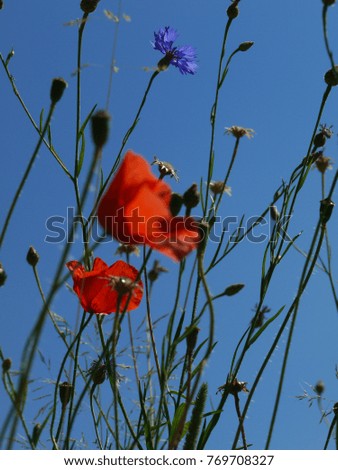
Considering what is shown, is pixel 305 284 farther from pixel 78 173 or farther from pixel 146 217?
pixel 78 173

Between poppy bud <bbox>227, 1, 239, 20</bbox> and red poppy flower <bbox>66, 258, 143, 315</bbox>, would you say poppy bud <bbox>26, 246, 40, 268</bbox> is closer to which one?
red poppy flower <bbox>66, 258, 143, 315</bbox>

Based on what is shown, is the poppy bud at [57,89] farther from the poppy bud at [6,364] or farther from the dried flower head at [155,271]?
the dried flower head at [155,271]

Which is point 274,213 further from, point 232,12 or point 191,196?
point 232,12

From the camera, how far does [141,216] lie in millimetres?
738

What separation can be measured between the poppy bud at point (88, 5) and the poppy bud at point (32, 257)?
58cm

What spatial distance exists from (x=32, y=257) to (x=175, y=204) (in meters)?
0.33

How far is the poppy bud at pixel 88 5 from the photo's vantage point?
55.3 inches

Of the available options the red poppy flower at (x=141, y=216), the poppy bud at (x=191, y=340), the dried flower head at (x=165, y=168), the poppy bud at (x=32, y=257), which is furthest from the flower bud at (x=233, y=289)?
the dried flower head at (x=165, y=168)

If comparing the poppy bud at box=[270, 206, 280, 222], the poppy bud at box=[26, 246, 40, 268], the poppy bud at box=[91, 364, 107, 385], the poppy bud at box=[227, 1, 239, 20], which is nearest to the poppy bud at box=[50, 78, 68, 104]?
the poppy bud at box=[26, 246, 40, 268]

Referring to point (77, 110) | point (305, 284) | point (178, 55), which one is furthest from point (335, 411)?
point (178, 55)

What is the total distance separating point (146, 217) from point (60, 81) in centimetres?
20

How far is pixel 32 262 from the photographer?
1.10m

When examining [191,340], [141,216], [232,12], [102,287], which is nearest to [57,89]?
[141,216]

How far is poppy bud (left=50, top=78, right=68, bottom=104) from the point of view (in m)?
0.77
